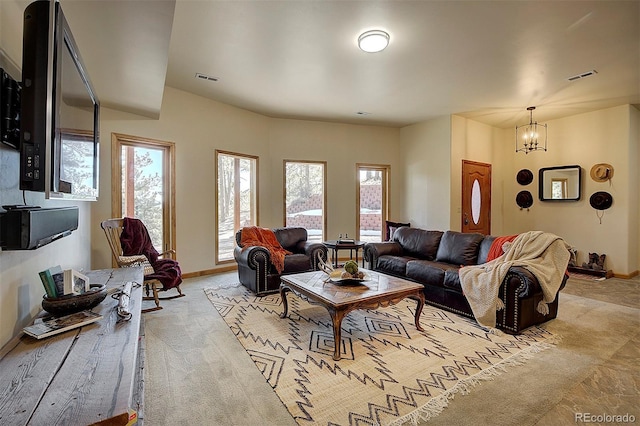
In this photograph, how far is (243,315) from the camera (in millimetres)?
3318

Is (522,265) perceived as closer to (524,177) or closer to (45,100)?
(45,100)

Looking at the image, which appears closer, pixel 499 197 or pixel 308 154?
pixel 308 154

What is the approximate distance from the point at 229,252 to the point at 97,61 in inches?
142

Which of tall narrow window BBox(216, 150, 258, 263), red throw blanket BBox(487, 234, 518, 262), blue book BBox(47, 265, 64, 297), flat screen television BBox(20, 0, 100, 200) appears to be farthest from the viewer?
tall narrow window BBox(216, 150, 258, 263)

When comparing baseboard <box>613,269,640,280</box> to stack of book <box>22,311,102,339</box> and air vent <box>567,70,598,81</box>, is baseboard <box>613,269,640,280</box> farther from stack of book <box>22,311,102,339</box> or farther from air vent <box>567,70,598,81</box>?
stack of book <box>22,311,102,339</box>

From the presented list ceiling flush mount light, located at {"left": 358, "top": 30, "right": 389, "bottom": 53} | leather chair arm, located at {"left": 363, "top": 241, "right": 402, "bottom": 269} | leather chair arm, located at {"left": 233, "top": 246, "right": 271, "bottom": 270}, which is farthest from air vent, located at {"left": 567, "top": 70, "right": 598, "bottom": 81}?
leather chair arm, located at {"left": 233, "top": 246, "right": 271, "bottom": 270}

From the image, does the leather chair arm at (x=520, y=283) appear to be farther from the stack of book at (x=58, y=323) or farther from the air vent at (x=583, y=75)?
the stack of book at (x=58, y=323)

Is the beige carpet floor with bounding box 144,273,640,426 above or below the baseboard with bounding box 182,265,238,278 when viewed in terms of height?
below

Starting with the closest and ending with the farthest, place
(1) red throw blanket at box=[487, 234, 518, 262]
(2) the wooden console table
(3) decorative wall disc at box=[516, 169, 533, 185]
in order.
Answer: (2) the wooden console table < (1) red throw blanket at box=[487, 234, 518, 262] < (3) decorative wall disc at box=[516, 169, 533, 185]

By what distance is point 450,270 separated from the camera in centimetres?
344

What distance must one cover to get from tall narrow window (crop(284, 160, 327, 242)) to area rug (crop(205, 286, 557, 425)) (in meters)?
2.93

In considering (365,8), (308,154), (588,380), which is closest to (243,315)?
(588,380)

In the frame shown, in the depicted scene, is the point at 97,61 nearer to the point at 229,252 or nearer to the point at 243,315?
the point at 243,315

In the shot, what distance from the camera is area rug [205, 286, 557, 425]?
185 centimetres
